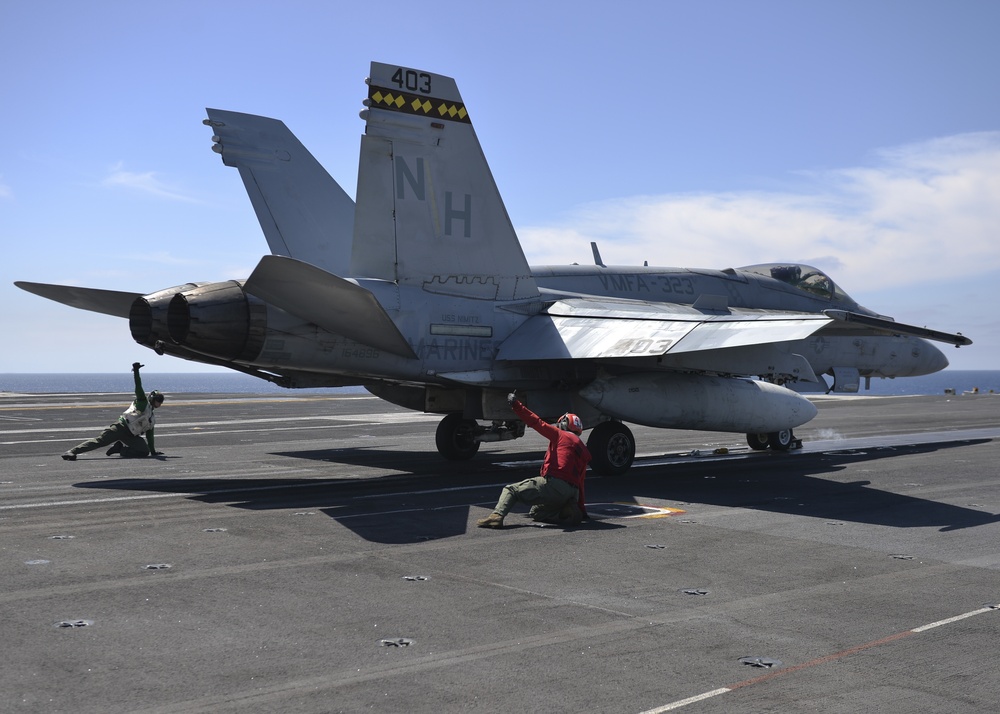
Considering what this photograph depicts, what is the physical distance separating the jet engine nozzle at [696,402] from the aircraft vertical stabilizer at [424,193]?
2.82 m

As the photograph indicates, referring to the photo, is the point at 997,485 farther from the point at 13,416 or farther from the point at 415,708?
the point at 13,416

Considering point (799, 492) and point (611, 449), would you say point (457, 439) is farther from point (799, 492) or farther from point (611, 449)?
point (799, 492)

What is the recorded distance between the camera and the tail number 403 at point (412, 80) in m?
13.9

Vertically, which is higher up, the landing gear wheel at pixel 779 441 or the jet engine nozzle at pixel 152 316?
the jet engine nozzle at pixel 152 316

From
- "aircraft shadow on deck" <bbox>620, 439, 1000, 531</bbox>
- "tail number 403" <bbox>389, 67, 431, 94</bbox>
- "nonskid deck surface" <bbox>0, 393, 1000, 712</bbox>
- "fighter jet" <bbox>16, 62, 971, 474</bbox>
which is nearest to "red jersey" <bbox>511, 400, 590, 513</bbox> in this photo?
"nonskid deck surface" <bbox>0, 393, 1000, 712</bbox>

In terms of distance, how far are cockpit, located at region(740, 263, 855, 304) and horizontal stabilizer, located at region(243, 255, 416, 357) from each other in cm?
1063

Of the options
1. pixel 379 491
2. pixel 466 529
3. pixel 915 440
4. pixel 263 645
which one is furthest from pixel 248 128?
pixel 915 440

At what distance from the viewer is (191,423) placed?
92.3 ft

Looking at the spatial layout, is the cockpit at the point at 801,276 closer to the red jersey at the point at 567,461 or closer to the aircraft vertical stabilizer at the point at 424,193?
the aircraft vertical stabilizer at the point at 424,193

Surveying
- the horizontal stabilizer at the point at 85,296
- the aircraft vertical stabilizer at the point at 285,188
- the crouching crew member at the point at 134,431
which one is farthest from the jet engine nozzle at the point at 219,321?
the aircraft vertical stabilizer at the point at 285,188

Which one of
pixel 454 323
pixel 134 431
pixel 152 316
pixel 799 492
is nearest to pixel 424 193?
pixel 454 323

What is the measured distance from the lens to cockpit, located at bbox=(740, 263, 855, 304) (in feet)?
69.0

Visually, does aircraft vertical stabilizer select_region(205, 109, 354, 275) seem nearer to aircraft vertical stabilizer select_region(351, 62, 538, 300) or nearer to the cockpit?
aircraft vertical stabilizer select_region(351, 62, 538, 300)

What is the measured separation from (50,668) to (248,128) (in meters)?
15.5
